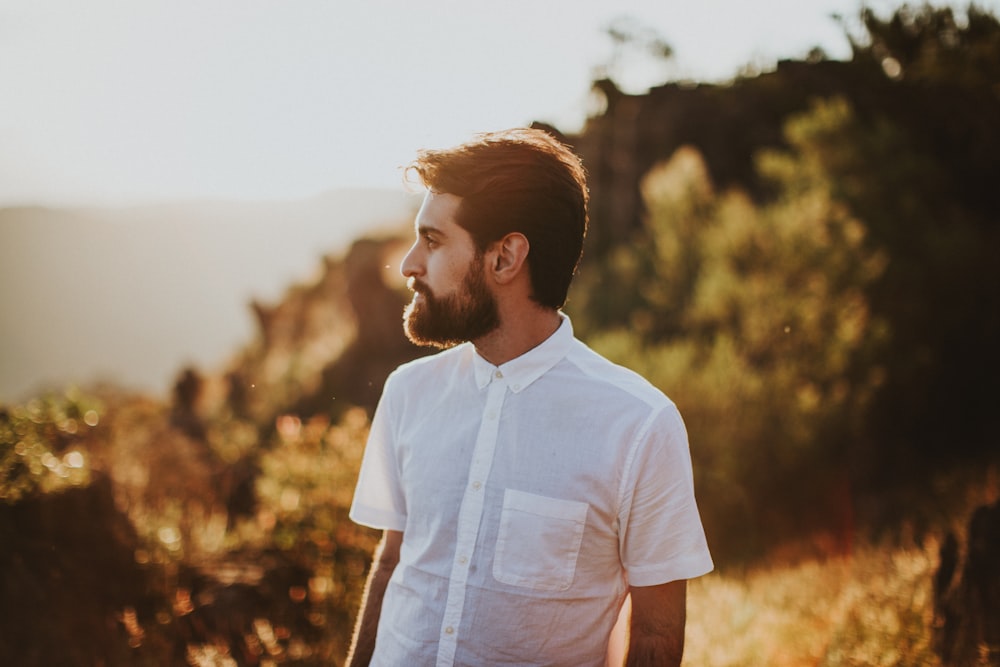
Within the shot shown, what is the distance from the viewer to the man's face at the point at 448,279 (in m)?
2.15

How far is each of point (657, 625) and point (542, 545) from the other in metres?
0.35

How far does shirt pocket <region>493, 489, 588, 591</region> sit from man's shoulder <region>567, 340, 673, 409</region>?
33cm

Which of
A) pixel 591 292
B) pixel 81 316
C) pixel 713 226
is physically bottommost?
pixel 81 316

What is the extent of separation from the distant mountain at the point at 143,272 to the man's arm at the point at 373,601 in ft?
215

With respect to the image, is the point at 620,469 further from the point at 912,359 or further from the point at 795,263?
the point at 912,359

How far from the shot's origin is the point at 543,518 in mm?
1972

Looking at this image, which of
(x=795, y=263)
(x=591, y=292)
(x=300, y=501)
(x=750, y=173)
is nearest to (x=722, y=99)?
(x=750, y=173)

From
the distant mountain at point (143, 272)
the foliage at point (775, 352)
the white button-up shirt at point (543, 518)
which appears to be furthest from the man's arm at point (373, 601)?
the distant mountain at point (143, 272)

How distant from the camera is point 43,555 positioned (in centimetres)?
395

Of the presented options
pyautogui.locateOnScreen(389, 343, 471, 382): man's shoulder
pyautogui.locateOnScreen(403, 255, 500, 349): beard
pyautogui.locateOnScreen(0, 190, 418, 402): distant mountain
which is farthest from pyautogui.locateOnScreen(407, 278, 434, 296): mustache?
pyautogui.locateOnScreen(0, 190, 418, 402): distant mountain

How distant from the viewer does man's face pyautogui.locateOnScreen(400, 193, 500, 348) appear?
2.15 m

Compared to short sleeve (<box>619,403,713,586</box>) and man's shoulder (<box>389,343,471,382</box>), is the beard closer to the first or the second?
man's shoulder (<box>389,343,471,382</box>)

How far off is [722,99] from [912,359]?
19550 millimetres

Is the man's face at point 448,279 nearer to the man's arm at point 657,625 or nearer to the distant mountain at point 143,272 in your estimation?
the man's arm at point 657,625
